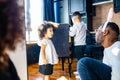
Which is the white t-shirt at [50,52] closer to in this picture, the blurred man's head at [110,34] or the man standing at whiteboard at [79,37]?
the man standing at whiteboard at [79,37]

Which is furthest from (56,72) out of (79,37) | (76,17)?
(76,17)

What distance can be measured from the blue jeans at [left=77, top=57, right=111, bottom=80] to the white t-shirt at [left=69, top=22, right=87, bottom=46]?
29cm

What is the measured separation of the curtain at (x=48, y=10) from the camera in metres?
1.28

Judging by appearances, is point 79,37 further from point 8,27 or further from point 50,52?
point 8,27

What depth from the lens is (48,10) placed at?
1290mm

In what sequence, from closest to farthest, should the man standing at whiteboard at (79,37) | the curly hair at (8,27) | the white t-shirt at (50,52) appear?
the curly hair at (8,27) → the white t-shirt at (50,52) → the man standing at whiteboard at (79,37)

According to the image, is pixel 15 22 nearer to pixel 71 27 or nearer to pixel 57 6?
pixel 57 6

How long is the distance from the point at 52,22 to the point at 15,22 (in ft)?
1.78

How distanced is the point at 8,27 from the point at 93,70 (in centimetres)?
61

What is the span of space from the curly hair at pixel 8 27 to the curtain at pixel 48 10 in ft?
1.51

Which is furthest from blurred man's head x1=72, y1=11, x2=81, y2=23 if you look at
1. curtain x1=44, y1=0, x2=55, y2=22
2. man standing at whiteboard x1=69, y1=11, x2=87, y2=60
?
curtain x1=44, y1=0, x2=55, y2=22

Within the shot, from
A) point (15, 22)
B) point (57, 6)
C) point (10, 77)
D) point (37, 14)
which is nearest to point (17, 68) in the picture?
point (10, 77)

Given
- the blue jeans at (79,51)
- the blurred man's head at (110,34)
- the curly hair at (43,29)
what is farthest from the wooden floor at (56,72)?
the blurred man's head at (110,34)

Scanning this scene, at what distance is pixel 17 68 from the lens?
2.78 feet
